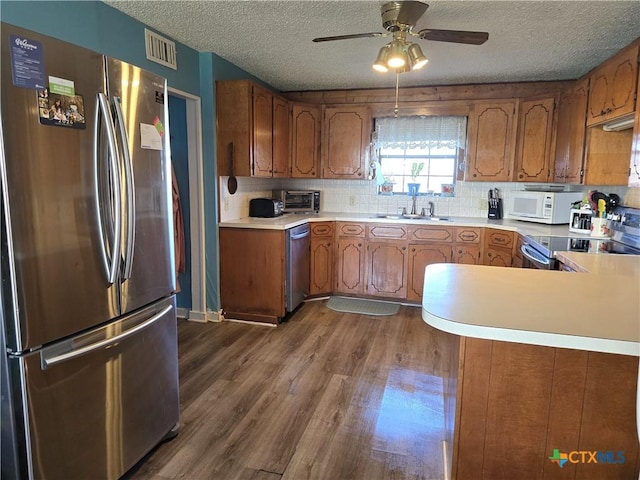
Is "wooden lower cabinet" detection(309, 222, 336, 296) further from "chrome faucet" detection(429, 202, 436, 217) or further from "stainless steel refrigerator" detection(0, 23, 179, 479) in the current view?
"stainless steel refrigerator" detection(0, 23, 179, 479)

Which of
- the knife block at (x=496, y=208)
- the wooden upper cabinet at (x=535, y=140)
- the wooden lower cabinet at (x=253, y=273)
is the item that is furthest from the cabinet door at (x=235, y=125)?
the wooden upper cabinet at (x=535, y=140)

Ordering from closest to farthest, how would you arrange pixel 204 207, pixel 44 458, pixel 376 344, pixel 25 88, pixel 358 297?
pixel 25 88
pixel 44 458
pixel 376 344
pixel 204 207
pixel 358 297

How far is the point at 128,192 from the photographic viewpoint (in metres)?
1.67

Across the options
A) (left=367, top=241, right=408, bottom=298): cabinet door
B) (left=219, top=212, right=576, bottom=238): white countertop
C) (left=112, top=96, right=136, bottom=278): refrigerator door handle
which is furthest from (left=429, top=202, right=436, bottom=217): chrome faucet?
(left=112, top=96, right=136, bottom=278): refrigerator door handle

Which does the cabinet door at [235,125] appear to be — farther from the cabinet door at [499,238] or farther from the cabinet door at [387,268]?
the cabinet door at [499,238]

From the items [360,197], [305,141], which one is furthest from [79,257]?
[360,197]

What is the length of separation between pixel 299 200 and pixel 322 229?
1.65ft

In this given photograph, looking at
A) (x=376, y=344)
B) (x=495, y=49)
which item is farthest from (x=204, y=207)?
(x=495, y=49)

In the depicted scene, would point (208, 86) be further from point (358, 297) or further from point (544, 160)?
point (544, 160)

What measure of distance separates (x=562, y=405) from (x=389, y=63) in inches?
77.2

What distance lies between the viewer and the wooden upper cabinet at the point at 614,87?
2506 mm

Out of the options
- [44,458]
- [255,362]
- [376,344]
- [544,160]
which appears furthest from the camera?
[544,160]

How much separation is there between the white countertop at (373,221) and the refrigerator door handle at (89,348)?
184 centimetres

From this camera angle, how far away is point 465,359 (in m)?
1.35
